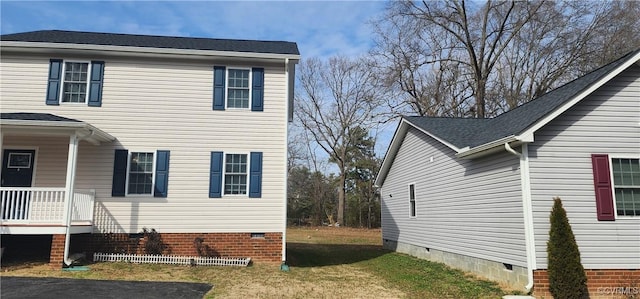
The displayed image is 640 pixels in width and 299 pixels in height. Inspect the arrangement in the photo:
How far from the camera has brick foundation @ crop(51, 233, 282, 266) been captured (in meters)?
11.2

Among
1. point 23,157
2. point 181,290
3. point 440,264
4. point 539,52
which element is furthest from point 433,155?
point 539,52

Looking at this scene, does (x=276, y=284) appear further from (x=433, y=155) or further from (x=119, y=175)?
(x=433, y=155)

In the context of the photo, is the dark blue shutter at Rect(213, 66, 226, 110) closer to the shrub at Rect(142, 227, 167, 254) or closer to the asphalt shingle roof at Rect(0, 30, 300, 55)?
the asphalt shingle roof at Rect(0, 30, 300, 55)

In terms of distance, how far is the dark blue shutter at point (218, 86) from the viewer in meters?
12.2

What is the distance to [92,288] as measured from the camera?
26.9ft

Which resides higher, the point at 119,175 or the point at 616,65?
the point at 616,65

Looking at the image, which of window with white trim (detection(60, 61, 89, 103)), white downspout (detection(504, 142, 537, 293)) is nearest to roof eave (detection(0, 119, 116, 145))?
window with white trim (detection(60, 61, 89, 103))

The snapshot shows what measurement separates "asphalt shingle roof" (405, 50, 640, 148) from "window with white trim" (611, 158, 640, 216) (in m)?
1.66

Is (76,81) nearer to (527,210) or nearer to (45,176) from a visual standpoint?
(45,176)

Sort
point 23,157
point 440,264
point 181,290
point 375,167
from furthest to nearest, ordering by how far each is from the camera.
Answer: point 375,167 → point 440,264 → point 23,157 → point 181,290

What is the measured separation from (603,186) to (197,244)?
951 centimetres

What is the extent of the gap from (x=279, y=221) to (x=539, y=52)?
22173 mm

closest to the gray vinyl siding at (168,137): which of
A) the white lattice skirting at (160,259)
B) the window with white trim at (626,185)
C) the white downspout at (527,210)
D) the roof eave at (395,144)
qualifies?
the white lattice skirting at (160,259)

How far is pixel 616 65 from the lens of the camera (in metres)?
8.55
